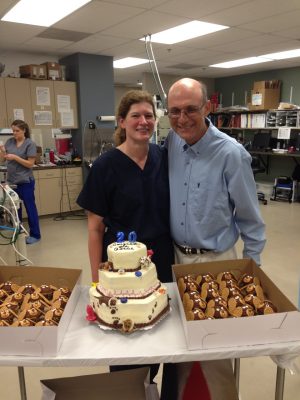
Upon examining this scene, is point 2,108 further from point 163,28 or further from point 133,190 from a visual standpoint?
point 133,190

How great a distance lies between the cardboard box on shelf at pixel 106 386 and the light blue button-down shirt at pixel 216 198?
576 millimetres

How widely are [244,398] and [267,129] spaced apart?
21.0 ft

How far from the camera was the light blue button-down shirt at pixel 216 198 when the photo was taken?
4.85 ft

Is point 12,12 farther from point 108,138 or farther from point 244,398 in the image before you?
point 244,398

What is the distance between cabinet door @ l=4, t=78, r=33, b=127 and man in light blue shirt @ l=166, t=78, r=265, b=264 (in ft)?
14.5

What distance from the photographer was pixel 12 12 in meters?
3.59

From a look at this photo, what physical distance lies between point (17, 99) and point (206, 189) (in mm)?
4625

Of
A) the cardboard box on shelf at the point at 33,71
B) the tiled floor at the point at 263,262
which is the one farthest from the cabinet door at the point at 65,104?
the tiled floor at the point at 263,262

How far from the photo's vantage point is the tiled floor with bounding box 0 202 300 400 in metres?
1.98

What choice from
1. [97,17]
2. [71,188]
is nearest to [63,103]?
[71,188]

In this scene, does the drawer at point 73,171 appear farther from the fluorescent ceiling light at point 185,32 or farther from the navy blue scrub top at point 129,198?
the navy blue scrub top at point 129,198

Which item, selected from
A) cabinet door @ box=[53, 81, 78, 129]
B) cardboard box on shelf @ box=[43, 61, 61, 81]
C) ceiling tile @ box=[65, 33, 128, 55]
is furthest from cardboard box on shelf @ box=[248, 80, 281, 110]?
cardboard box on shelf @ box=[43, 61, 61, 81]

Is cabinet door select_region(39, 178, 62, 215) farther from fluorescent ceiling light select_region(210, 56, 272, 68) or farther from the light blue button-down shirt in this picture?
the light blue button-down shirt

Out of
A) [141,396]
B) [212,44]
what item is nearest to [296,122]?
[212,44]
